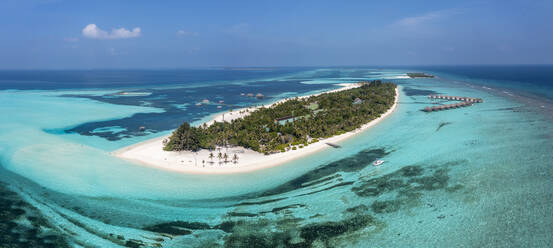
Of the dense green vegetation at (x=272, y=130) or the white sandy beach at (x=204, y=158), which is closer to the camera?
the white sandy beach at (x=204, y=158)

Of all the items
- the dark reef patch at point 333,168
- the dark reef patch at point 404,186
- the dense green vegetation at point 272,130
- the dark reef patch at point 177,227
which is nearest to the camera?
the dark reef patch at point 177,227

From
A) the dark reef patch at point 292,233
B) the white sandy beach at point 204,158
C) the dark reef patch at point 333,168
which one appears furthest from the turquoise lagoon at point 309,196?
the white sandy beach at point 204,158

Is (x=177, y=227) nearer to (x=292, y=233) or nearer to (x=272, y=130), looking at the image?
(x=292, y=233)

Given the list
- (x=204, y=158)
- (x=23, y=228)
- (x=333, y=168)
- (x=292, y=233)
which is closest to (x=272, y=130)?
(x=204, y=158)

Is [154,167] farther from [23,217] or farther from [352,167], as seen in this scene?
Result: [352,167]

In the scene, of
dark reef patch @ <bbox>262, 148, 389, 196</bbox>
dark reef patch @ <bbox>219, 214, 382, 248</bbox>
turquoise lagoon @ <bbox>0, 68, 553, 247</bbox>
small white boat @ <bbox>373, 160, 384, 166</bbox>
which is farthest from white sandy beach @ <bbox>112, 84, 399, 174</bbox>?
dark reef patch @ <bbox>219, 214, 382, 248</bbox>

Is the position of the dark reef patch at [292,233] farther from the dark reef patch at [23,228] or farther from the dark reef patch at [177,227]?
the dark reef patch at [23,228]

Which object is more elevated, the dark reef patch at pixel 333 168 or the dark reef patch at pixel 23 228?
the dark reef patch at pixel 333 168
